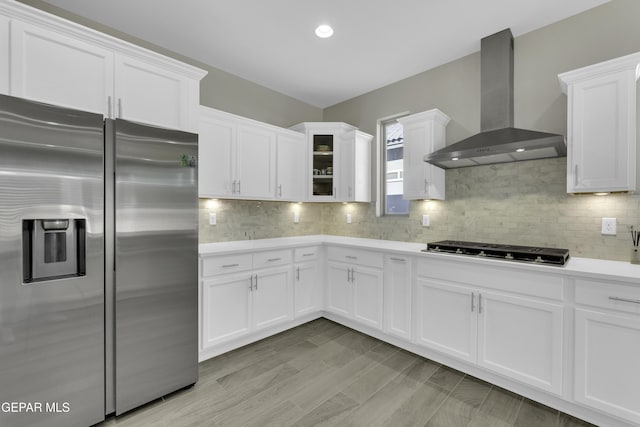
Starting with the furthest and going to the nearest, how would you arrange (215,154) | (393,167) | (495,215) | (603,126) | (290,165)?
1. (393,167)
2. (290,165)
3. (215,154)
4. (495,215)
5. (603,126)

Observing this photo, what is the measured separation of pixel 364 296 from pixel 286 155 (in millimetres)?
1841

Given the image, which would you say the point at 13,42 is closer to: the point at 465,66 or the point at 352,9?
the point at 352,9

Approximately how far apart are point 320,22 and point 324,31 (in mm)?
110

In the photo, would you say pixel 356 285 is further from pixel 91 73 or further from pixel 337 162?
pixel 91 73

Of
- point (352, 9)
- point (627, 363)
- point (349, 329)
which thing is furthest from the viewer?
point (349, 329)

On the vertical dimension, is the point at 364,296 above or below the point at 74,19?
below

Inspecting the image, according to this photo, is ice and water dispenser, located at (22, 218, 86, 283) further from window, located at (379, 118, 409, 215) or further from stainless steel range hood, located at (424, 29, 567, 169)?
window, located at (379, 118, 409, 215)

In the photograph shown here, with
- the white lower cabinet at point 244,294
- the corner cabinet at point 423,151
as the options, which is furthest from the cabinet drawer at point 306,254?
the corner cabinet at point 423,151

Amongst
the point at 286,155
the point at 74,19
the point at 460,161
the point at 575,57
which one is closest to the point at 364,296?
the point at 460,161

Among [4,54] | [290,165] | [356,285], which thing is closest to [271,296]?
[356,285]

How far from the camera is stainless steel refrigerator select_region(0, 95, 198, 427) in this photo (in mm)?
1538

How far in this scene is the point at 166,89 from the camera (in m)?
2.14

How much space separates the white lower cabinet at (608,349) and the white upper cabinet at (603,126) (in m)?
0.74

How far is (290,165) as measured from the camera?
359 cm
